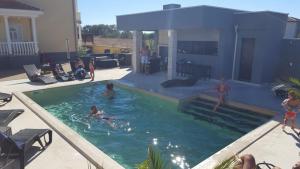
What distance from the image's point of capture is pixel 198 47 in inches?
653

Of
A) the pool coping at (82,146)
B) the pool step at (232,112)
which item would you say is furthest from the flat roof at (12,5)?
the pool step at (232,112)

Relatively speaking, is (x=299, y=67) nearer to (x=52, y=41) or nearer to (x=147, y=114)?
(x=147, y=114)

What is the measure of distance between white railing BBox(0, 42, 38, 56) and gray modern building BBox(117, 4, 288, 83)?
9217mm

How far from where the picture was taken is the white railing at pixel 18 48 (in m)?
19.1

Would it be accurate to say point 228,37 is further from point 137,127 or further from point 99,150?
point 99,150

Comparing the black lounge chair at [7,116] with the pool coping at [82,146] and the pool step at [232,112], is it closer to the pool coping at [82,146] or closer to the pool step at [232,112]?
the pool coping at [82,146]

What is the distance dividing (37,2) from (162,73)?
13546 mm

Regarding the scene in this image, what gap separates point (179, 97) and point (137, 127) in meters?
2.98

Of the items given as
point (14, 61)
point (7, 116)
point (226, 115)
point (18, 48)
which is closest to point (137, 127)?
point (226, 115)

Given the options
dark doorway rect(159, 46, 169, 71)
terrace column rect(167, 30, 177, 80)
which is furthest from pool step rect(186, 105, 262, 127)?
dark doorway rect(159, 46, 169, 71)

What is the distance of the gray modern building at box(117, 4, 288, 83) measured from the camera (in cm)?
1311

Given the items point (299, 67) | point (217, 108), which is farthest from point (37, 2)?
point (299, 67)

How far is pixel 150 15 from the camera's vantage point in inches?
615

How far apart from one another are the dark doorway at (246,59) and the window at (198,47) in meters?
1.68
